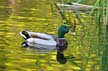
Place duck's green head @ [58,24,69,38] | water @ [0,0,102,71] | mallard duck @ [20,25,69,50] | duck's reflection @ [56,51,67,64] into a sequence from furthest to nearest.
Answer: duck's green head @ [58,24,69,38], mallard duck @ [20,25,69,50], duck's reflection @ [56,51,67,64], water @ [0,0,102,71]

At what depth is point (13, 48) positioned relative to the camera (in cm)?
991

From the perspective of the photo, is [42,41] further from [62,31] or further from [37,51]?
[37,51]

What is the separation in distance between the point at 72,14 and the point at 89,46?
5.76 meters

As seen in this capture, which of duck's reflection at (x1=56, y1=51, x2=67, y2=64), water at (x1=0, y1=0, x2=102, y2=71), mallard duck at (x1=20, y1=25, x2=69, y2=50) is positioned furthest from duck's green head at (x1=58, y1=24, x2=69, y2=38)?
duck's reflection at (x1=56, y1=51, x2=67, y2=64)

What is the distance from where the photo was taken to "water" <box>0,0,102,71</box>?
834 centimetres

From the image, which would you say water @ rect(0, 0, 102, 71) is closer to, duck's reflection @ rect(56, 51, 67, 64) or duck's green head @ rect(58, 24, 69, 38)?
duck's reflection @ rect(56, 51, 67, 64)

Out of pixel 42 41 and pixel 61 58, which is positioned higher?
pixel 61 58

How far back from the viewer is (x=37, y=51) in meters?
10.2

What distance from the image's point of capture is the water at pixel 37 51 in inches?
328

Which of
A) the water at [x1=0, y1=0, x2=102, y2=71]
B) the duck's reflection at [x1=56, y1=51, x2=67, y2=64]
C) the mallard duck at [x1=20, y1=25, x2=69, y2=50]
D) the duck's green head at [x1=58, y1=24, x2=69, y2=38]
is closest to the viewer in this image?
the water at [x1=0, y1=0, x2=102, y2=71]

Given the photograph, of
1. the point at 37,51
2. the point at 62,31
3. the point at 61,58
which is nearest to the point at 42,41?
the point at 62,31

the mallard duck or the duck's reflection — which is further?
the mallard duck

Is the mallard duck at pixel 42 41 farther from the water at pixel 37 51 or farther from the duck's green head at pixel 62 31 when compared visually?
the water at pixel 37 51

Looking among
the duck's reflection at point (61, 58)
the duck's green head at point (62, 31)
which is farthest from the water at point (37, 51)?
the duck's green head at point (62, 31)
